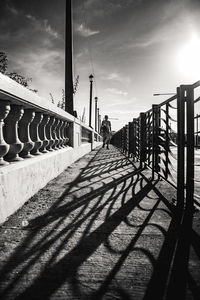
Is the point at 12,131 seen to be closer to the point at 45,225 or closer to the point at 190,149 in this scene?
the point at 45,225

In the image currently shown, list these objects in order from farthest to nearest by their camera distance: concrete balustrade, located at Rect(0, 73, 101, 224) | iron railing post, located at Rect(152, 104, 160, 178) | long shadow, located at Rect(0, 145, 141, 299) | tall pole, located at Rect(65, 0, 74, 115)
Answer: tall pole, located at Rect(65, 0, 74, 115) → iron railing post, located at Rect(152, 104, 160, 178) → concrete balustrade, located at Rect(0, 73, 101, 224) → long shadow, located at Rect(0, 145, 141, 299)

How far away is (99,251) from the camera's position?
1.60 meters

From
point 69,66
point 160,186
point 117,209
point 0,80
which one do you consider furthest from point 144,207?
point 69,66

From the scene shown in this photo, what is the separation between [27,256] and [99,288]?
1.96ft

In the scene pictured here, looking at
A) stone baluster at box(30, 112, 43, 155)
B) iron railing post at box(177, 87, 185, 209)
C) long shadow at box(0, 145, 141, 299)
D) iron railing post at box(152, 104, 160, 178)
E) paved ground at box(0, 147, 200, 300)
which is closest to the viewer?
paved ground at box(0, 147, 200, 300)

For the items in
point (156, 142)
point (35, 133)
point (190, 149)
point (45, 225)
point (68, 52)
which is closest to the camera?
point (45, 225)

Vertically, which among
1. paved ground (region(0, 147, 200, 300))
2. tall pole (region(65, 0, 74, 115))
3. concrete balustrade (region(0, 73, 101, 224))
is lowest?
paved ground (region(0, 147, 200, 300))

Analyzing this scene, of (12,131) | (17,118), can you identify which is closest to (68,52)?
(17,118)

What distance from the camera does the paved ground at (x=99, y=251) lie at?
3.94 ft

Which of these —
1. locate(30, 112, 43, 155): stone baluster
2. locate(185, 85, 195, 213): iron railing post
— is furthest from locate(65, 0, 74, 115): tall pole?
locate(185, 85, 195, 213): iron railing post

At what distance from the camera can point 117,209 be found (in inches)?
101

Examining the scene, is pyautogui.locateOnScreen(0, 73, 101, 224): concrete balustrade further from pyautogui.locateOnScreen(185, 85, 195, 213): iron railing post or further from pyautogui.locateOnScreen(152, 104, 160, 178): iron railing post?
pyautogui.locateOnScreen(152, 104, 160, 178): iron railing post

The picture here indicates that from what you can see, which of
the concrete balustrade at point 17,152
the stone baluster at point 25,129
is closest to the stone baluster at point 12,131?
the concrete balustrade at point 17,152

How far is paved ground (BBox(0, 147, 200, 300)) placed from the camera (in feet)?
3.94
